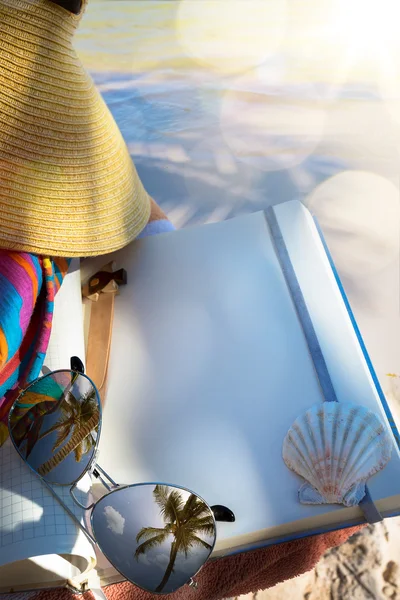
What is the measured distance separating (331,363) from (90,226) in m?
0.35

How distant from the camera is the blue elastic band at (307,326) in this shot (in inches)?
24.3

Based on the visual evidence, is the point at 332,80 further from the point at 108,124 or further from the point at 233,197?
the point at 108,124

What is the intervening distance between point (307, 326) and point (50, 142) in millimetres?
392

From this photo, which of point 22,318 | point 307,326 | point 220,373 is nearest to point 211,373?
point 220,373

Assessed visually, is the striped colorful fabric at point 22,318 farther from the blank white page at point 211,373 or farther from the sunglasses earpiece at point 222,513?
the sunglasses earpiece at point 222,513

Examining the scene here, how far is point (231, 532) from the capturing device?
2.04ft

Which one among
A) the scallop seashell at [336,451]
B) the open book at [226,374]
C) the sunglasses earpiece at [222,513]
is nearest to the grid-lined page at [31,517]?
the open book at [226,374]

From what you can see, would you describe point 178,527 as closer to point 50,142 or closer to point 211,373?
point 211,373

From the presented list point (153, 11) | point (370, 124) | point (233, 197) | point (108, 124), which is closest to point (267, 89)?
point (370, 124)

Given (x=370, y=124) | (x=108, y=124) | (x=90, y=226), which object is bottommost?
(x=90, y=226)

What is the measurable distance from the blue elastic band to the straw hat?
0.83ft

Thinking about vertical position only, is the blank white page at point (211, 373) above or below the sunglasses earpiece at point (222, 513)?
above

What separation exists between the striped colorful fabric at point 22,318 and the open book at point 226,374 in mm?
53

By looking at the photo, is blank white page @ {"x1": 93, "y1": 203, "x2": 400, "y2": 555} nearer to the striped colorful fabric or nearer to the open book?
the open book
